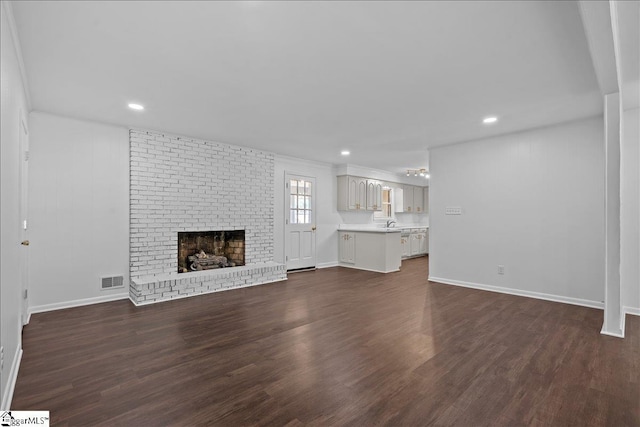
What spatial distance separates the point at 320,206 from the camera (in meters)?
7.52

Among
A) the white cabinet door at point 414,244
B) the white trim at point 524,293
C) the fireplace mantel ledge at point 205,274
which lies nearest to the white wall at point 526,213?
the white trim at point 524,293

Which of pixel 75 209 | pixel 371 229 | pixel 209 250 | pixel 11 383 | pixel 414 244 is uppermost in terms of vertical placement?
pixel 75 209

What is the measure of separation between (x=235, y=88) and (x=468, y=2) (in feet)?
7.32

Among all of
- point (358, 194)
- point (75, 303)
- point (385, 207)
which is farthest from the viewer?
point (385, 207)

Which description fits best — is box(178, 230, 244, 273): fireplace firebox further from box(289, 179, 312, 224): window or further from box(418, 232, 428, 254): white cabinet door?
box(418, 232, 428, 254): white cabinet door

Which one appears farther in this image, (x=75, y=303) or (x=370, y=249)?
(x=370, y=249)

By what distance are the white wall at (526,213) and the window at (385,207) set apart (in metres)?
3.29

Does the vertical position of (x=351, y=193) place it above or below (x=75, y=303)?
above

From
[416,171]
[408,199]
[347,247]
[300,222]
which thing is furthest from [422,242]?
[300,222]

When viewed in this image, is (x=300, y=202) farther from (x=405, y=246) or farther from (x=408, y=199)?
(x=408, y=199)

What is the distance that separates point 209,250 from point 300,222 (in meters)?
2.15

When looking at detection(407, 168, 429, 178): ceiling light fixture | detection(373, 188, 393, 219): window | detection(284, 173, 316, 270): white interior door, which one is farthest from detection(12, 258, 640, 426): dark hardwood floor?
detection(373, 188, 393, 219): window

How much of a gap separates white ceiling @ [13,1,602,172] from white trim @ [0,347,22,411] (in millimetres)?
2454

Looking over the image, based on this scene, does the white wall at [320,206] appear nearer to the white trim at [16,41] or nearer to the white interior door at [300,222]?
the white interior door at [300,222]
